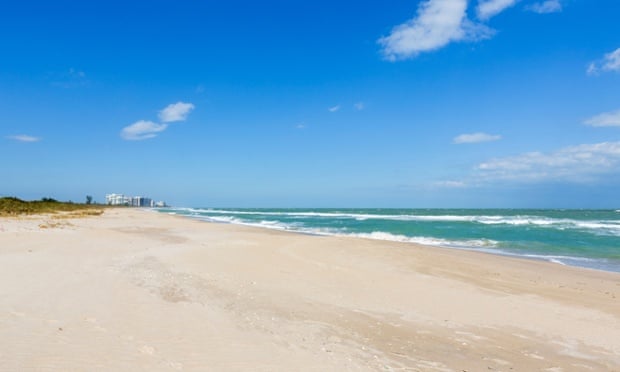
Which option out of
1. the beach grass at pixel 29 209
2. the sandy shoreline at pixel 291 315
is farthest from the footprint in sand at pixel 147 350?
the beach grass at pixel 29 209

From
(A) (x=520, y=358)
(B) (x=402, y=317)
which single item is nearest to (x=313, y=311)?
(B) (x=402, y=317)

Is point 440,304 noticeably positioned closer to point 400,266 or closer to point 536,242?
point 400,266

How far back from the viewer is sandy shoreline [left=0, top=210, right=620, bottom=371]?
4.77 m

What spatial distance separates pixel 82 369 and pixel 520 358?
17.4 feet

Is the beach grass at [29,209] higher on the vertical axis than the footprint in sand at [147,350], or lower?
higher

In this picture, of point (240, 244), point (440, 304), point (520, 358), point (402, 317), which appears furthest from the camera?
point (240, 244)

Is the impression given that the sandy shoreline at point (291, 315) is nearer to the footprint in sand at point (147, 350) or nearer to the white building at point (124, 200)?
the footprint in sand at point (147, 350)

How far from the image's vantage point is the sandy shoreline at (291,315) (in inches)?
188

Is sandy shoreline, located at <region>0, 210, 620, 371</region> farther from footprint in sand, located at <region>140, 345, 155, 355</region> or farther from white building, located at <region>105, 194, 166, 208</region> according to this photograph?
white building, located at <region>105, 194, 166, 208</region>

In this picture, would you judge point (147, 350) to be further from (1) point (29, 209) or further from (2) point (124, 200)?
(2) point (124, 200)

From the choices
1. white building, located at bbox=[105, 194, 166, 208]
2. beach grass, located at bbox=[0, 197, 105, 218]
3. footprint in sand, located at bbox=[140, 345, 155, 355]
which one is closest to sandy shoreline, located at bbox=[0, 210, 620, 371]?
footprint in sand, located at bbox=[140, 345, 155, 355]

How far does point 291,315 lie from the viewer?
6.81m

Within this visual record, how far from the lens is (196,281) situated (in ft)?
30.4

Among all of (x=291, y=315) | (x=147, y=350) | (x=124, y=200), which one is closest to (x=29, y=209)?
(x=291, y=315)
